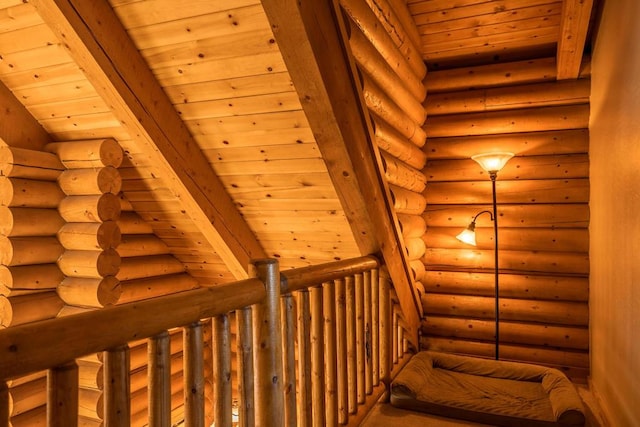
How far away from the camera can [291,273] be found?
A: 6.02 feet

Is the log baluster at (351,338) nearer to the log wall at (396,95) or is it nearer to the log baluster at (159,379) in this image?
the log wall at (396,95)

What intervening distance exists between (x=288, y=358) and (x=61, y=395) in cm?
101

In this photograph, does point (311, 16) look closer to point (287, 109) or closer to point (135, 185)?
point (287, 109)

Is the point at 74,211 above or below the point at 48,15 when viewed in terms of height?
below

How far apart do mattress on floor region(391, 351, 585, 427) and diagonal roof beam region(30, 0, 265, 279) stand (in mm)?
1562

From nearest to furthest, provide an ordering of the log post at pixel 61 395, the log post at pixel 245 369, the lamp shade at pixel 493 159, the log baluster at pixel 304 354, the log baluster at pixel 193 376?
the log post at pixel 61 395, the log baluster at pixel 193 376, the log post at pixel 245 369, the log baluster at pixel 304 354, the lamp shade at pixel 493 159

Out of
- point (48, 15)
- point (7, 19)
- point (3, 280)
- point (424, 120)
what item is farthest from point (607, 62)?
point (3, 280)

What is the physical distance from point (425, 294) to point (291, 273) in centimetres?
269

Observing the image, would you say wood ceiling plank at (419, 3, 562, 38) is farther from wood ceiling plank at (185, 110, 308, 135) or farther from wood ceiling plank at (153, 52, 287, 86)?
wood ceiling plank at (153, 52, 287, 86)

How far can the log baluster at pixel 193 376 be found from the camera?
4.28 feet

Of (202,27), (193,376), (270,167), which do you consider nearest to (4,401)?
(193,376)

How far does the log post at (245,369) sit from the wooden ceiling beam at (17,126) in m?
2.25

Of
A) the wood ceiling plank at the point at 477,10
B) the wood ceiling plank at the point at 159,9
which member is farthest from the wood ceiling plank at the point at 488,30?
the wood ceiling plank at the point at 159,9

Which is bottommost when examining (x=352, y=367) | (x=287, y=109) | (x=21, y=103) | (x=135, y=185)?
(x=352, y=367)
